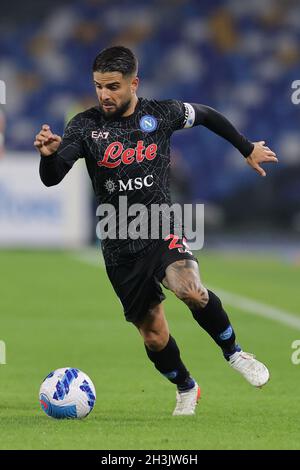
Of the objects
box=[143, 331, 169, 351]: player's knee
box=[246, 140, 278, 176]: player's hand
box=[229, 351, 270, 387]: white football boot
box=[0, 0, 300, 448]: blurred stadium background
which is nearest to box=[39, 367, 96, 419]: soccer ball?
box=[143, 331, 169, 351]: player's knee

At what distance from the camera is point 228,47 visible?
1083 inches

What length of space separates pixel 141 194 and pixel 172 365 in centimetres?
104

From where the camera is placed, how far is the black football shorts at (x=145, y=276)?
620 centimetres

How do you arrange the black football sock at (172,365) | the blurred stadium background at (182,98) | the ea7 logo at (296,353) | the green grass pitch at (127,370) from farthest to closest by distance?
the blurred stadium background at (182,98)
the ea7 logo at (296,353)
the black football sock at (172,365)
the green grass pitch at (127,370)

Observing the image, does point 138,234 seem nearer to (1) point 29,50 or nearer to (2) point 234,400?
(2) point 234,400

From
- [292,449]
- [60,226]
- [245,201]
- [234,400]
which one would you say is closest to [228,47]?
[245,201]

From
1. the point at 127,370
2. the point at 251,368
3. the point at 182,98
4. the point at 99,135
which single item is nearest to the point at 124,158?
the point at 99,135

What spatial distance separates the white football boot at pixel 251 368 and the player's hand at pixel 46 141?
161 centimetres

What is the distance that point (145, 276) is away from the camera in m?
6.27

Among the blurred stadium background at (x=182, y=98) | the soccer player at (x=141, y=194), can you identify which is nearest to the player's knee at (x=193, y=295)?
the soccer player at (x=141, y=194)

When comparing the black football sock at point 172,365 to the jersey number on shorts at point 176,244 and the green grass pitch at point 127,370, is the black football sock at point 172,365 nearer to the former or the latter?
the green grass pitch at point 127,370

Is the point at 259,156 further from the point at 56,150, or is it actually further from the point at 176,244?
the point at 56,150

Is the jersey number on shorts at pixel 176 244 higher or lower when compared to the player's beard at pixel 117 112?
lower

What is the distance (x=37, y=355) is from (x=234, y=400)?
2.61 m
